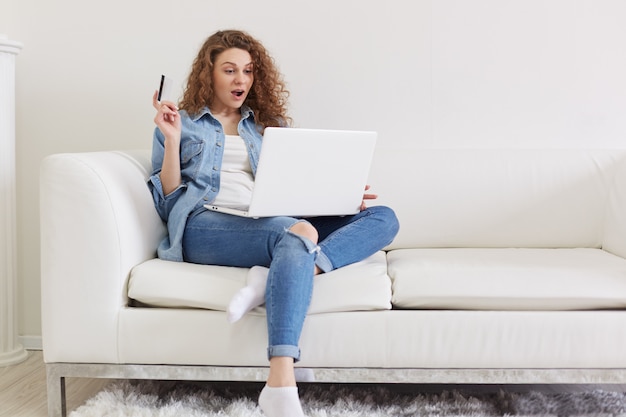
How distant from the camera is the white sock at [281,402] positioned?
182 cm

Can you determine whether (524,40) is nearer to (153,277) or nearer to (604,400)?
(604,400)

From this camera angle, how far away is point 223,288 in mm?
2027

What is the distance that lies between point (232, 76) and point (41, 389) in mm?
1166

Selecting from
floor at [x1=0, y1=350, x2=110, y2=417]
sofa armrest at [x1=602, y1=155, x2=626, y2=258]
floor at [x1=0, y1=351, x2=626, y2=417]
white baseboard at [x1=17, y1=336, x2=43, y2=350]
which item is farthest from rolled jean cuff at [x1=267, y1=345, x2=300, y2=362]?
white baseboard at [x1=17, y1=336, x2=43, y2=350]

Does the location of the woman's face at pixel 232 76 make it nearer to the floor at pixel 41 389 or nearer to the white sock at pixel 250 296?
the white sock at pixel 250 296

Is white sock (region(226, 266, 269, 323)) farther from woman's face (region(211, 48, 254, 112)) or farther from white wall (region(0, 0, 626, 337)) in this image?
white wall (region(0, 0, 626, 337))

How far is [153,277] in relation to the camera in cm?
207

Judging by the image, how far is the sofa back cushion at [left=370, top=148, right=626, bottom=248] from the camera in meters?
2.64

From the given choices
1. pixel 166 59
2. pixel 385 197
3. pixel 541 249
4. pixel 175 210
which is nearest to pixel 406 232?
pixel 385 197

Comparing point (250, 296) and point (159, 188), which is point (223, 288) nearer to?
point (250, 296)

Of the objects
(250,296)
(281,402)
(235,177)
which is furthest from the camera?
(235,177)

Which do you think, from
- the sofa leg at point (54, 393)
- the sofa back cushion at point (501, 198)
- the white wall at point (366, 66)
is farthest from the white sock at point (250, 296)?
the white wall at point (366, 66)

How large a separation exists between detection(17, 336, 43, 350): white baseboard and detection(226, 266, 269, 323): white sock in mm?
1308

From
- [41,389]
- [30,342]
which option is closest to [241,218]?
[41,389]
